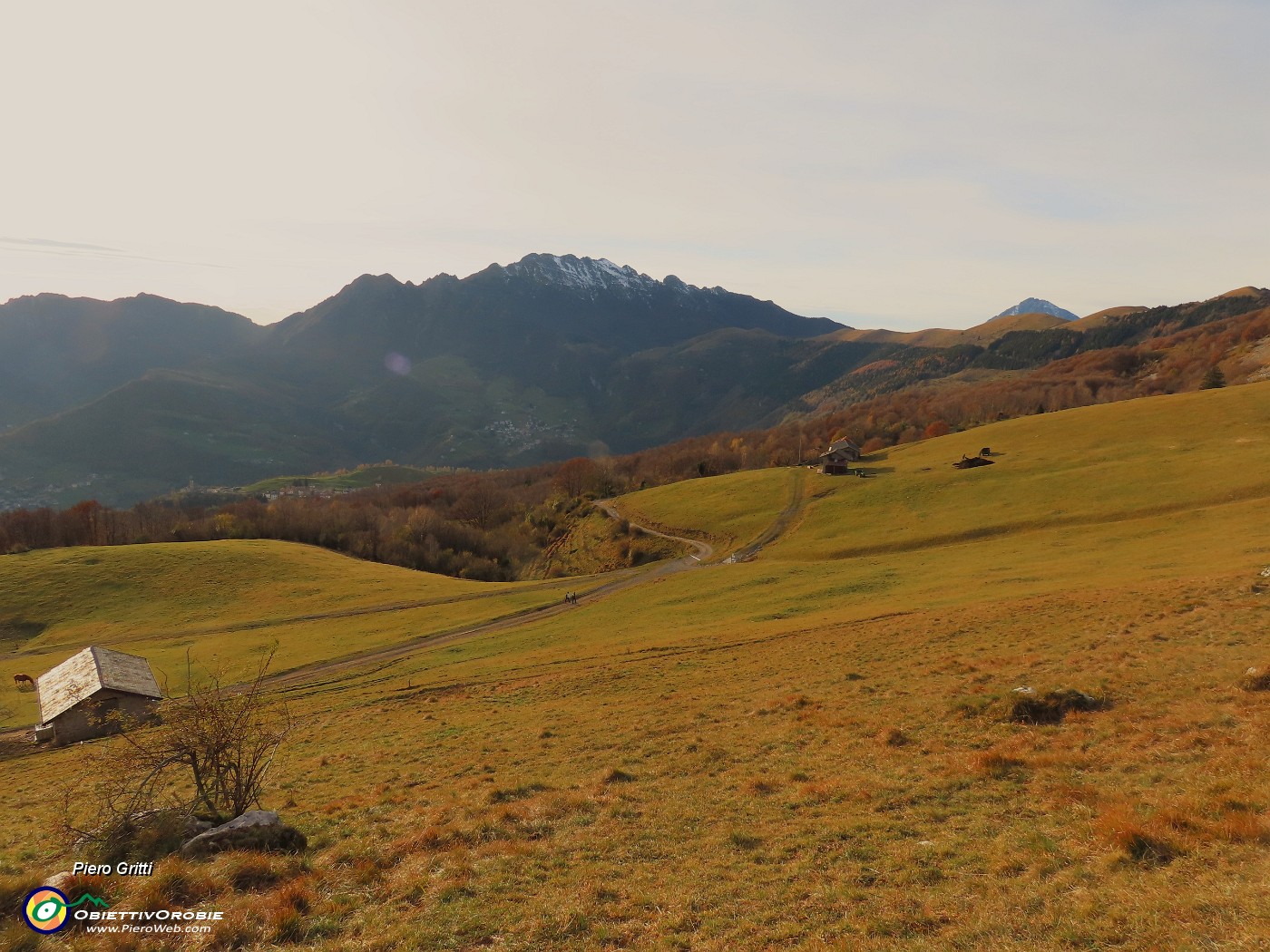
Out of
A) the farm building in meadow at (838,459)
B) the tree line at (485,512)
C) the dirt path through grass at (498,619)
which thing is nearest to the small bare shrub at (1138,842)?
the dirt path through grass at (498,619)

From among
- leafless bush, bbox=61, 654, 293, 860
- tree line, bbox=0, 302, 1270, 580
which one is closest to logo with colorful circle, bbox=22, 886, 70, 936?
leafless bush, bbox=61, 654, 293, 860

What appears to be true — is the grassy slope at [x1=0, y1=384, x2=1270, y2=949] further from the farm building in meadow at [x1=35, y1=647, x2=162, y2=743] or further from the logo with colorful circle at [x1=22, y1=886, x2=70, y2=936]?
the farm building in meadow at [x1=35, y1=647, x2=162, y2=743]

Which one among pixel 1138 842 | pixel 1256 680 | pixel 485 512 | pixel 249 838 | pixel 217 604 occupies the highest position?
pixel 1138 842

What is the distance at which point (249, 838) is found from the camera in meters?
14.4

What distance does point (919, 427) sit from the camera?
577 ft

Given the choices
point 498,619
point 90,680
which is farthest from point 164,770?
point 498,619

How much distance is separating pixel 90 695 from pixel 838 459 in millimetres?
106922

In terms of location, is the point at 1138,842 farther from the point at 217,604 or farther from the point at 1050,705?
the point at 217,604

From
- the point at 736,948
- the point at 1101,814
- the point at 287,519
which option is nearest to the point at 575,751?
the point at 736,948

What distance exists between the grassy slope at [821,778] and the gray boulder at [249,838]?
0.82 m

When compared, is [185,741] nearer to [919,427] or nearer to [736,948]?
[736,948]

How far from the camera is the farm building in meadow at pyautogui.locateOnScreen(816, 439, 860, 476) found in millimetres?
115312

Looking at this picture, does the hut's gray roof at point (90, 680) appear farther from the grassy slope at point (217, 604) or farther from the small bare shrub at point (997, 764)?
the small bare shrub at point (997, 764)

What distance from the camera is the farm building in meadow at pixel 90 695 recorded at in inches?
1688
